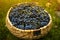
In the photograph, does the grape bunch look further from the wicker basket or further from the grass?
the grass

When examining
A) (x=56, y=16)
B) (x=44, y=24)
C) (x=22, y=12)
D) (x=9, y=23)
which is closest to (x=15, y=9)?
(x=22, y=12)

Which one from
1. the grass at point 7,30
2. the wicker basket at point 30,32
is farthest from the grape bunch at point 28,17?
the grass at point 7,30

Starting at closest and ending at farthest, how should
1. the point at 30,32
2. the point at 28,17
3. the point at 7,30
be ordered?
the point at 30,32, the point at 28,17, the point at 7,30

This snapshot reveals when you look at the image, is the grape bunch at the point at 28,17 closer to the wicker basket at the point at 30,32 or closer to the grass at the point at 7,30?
the wicker basket at the point at 30,32

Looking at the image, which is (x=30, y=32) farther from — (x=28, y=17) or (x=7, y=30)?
(x=7, y=30)

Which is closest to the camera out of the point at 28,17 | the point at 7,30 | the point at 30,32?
the point at 30,32

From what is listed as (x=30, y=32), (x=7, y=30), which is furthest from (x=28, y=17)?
(x=7, y=30)

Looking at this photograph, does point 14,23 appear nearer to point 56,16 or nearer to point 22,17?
point 22,17

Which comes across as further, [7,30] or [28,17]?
[7,30]
